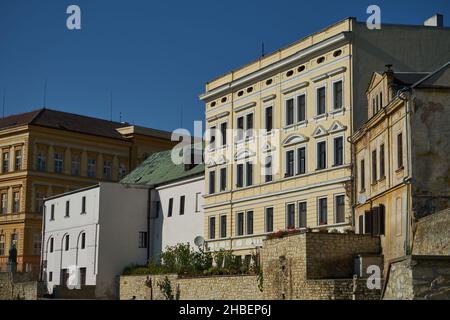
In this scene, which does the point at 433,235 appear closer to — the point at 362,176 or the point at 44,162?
the point at 362,176

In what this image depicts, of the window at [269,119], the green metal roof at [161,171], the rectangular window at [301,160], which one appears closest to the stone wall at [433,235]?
the rectangular window at [301,160]

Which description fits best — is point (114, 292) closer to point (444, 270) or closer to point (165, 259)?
point (165, 259)

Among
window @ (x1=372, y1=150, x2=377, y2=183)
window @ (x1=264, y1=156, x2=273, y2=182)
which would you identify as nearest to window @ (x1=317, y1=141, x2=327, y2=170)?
window @ (x1=264, y1=156, x2=273, y2=182)

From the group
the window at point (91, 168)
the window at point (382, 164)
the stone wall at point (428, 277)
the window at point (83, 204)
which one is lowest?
the stone wall at point (428, 277)

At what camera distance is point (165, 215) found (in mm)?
62031

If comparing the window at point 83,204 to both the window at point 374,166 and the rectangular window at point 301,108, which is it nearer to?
the rectangular window at point 301,108

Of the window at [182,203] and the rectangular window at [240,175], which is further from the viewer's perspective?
the window at [182,203]

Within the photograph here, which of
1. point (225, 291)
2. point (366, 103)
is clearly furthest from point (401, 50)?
point (225, 291)

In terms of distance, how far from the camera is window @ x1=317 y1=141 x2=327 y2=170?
149 feet

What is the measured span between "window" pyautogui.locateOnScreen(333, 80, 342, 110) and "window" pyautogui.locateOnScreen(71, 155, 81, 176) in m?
45.6

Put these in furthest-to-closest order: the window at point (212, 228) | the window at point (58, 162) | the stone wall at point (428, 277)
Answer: the window at point (58, 162) → the window at point (212, 228) → the stone wall at point (428, 277)

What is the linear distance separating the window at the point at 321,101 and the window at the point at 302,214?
5.35m

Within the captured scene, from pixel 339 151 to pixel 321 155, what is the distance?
185 cm

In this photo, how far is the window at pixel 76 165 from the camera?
84875mm
